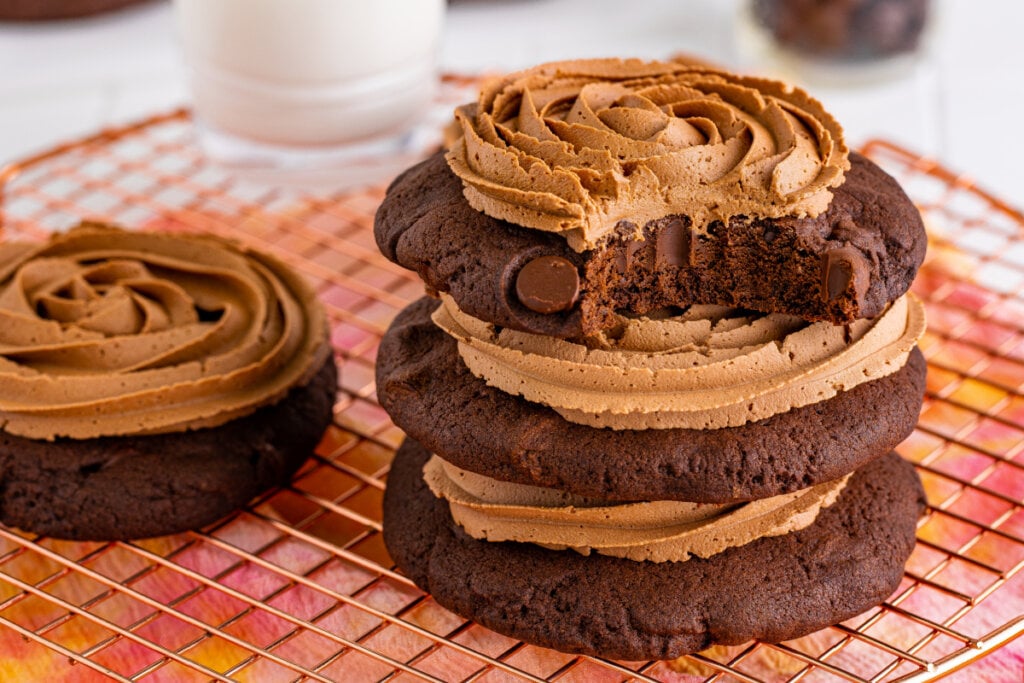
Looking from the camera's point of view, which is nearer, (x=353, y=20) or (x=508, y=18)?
(x=353, y=20)

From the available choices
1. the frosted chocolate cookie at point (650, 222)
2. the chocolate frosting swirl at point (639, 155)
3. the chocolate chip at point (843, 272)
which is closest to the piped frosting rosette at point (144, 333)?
the frosted chocolate cookie at point (650, 222)

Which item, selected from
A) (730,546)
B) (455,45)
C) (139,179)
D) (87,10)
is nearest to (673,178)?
(730,546)

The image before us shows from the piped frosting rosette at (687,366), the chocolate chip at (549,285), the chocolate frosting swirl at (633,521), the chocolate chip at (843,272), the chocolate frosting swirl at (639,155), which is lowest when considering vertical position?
the chocolate frosting swirl at (633,521)

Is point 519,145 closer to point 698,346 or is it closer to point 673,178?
point 673,178

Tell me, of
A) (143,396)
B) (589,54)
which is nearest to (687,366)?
(143,396)

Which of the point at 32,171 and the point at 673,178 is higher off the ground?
the point at 673,178

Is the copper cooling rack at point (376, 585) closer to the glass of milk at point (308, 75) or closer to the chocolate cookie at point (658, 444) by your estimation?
the chocolate cookie at point (658, 444)

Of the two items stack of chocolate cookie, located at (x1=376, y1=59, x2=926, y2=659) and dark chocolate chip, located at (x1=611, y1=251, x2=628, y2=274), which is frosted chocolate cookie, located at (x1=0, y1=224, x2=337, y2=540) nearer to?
stack of chocolate cookie, located at (x1=376, y1=59, x2=926, y2=659)

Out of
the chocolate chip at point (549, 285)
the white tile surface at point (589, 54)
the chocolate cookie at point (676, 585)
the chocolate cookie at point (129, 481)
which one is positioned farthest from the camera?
the white tile surface at point (589, 54)

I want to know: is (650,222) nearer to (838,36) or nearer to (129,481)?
(129,481)
